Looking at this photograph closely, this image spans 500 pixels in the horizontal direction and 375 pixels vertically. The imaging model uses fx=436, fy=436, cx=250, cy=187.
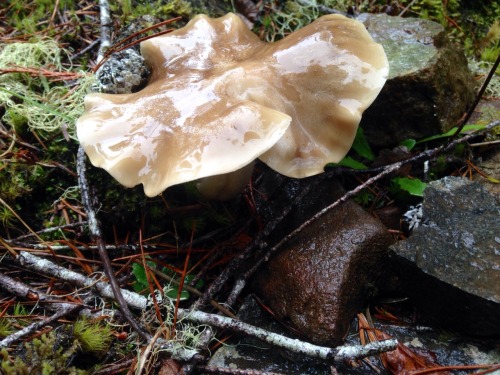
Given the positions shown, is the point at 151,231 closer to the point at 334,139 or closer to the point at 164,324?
the point at 164,324

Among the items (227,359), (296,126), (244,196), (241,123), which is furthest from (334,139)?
(227,359)

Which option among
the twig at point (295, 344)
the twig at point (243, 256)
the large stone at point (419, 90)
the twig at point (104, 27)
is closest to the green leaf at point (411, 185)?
Result: the large stone at point (419, 90)

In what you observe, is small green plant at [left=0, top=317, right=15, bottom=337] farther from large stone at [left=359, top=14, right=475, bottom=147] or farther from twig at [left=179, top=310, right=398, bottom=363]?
large stone at [left=359, top=14, right=475, bottom=147]

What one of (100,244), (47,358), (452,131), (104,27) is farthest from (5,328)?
(452,131)

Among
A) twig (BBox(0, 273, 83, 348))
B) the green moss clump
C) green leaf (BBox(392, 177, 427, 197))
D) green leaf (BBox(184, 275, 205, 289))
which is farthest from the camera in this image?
green leaf (BBox(392, 177, 427, 197))

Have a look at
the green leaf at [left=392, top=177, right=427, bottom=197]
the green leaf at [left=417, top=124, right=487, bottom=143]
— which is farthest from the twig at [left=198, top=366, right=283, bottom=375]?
the green leaf at [left=417, top=124, right=487, bottom=143]
